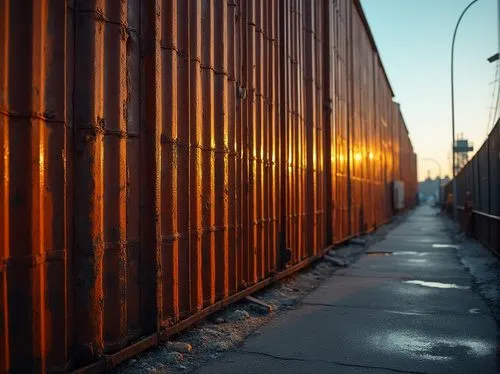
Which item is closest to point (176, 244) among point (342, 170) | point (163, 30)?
point (163, 30)

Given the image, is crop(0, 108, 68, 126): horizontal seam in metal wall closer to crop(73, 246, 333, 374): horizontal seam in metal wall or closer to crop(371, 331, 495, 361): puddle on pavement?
crop(73, 246, 333, 374): horizontal seam in metal wall

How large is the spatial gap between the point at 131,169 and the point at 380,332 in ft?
10.8

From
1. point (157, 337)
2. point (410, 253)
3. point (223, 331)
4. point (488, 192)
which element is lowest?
point (410, 253)

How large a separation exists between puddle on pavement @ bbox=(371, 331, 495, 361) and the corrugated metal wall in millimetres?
1931

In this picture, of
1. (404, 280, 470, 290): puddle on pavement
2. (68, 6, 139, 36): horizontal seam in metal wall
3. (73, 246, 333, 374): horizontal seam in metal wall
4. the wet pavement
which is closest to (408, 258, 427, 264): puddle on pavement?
the wet pavement

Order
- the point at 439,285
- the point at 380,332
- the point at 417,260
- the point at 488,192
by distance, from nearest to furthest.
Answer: the point at 380,332
the point at 439,285
the point at 417,260
the point at 488,192

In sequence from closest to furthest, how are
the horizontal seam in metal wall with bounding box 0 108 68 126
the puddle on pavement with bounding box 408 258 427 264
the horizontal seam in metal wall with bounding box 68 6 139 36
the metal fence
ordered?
the horizontal seam in metal wall with bounding box 0 108 68 126, the horizontal seam in metal wall with bounding box 68 6 139 36, the metal fence, the puddle on pavement with bounding box 408 258 427 264

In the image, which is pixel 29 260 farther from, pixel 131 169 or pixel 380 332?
pixel 380 332

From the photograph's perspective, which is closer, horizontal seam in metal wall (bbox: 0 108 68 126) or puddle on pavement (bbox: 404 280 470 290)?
horizontal seam in metal wall (bbox: 0 108 68 126)

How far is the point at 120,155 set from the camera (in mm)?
4371

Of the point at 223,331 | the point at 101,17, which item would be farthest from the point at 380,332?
the point at 101,17

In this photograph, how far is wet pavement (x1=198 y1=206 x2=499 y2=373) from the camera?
4.71 meters

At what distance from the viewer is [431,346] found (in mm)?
5301

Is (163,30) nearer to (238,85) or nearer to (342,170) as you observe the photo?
(238,85)
